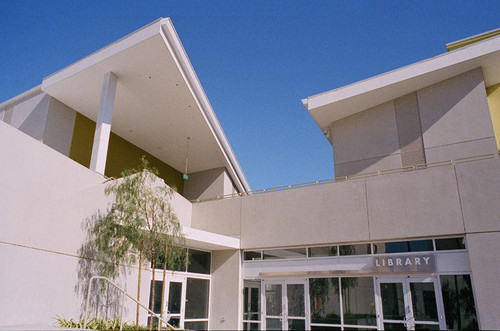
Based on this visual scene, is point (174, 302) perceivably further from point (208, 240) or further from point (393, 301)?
point (393, 301)

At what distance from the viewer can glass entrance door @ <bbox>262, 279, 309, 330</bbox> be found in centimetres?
1163

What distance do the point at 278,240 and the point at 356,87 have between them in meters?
6.62

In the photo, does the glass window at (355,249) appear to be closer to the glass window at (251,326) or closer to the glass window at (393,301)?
the glass window at (393,301)

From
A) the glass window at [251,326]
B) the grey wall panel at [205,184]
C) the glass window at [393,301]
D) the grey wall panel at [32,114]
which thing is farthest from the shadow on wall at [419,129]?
the grey wall panel at [32,114]

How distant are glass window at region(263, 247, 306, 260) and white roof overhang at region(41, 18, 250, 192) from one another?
6.48m

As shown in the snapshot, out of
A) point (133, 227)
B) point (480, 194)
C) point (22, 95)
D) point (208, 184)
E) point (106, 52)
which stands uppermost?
point (106, 52)

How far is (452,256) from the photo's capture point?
9.89 meters

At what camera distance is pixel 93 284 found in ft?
32.1

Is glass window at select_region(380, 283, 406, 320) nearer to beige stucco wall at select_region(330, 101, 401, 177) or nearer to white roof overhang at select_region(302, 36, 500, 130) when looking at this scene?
→ beige stucco wall at select_region(330, 101, 401, 177)

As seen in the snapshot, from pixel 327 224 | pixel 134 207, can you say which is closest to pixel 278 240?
pixel 327 224

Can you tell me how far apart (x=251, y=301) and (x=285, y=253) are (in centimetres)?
202

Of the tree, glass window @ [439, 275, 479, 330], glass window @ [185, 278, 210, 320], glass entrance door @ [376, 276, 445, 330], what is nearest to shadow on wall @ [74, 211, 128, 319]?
the tree

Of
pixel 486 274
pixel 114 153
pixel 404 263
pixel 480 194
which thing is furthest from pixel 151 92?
pixel 486 274

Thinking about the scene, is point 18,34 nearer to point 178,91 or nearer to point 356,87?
point 178,91
